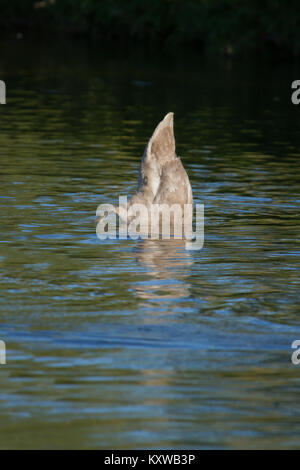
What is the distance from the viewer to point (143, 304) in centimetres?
820

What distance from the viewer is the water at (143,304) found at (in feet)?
19.6

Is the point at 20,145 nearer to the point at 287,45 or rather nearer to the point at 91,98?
the point at 91,98

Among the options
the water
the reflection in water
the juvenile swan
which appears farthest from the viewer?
Answer: the juvenile swan

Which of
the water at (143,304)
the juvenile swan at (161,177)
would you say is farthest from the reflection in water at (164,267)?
the juvenile swan at (161,177)

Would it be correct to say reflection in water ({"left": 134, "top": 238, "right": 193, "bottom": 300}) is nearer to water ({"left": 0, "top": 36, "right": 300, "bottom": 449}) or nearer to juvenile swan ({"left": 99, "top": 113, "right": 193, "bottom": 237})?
water ({"left": 0, "top": 36, "right": 300, "bottom": 449})

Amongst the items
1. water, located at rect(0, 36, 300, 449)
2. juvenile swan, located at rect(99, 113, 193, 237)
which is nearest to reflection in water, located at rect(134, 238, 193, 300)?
water, located at rect(0, 36, 300, 449)

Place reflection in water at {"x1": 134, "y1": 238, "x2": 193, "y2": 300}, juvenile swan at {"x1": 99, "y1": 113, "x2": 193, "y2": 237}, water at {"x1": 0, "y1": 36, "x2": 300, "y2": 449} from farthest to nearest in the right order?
juvenile swan at {"x1": 99, "y1": 113, "x2": 193, "y2": 237} → reflection in water at {"x1": 134, "y1": 238, "x2": 193, "y2": 300} → water at {"x1": 0, "y1": 36, "x2": 300, "y2": 449}

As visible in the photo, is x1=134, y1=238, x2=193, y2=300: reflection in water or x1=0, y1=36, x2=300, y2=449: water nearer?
x1=0, y1=36, x2=300, y2=449: water

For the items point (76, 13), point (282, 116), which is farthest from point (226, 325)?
point (76, 13)

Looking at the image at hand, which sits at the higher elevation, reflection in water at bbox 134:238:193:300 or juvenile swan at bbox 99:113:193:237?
juvenile swan at bbox 99:113:193:237

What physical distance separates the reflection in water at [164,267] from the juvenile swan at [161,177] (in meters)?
0.43

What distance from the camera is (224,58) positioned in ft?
140

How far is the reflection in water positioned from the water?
23 millimetres

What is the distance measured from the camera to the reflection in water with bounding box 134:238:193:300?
8.62 metres
